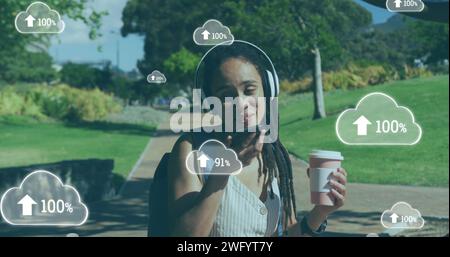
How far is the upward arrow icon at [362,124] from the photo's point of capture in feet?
16.0

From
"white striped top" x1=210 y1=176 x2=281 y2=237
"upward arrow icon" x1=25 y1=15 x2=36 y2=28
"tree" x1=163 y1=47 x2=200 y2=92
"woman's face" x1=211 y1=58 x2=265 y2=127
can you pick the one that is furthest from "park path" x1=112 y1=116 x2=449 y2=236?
"upward arrow icon" x1=25 y1=15 x2=36 y2=28

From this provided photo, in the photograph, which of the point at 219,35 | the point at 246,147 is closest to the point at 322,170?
the point at 246,147

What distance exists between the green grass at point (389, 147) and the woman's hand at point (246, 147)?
0.24m

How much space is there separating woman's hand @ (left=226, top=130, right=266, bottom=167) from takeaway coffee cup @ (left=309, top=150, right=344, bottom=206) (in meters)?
0.36

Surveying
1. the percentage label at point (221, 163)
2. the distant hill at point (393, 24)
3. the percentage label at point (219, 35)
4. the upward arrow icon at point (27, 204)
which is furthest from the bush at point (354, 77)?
the upward arrow icon at point (27, 204)

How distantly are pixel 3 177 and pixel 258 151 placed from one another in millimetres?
1702

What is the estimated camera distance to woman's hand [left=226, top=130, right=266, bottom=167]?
4.54 meters

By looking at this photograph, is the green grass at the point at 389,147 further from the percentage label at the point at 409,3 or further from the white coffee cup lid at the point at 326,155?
the percentage label at the point at 409,3

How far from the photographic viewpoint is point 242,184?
14.8ft

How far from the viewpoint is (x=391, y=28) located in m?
5.17

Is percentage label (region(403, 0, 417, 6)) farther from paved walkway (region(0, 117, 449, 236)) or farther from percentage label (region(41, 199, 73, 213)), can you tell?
percentage label (region(41, 199, 73, 213))

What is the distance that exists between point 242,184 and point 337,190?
24.3 inches

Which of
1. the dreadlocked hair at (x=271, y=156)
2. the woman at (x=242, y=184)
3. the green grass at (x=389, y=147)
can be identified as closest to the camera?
the woman at (x=242, y=184)

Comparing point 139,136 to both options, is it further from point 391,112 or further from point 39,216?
point 391,112
